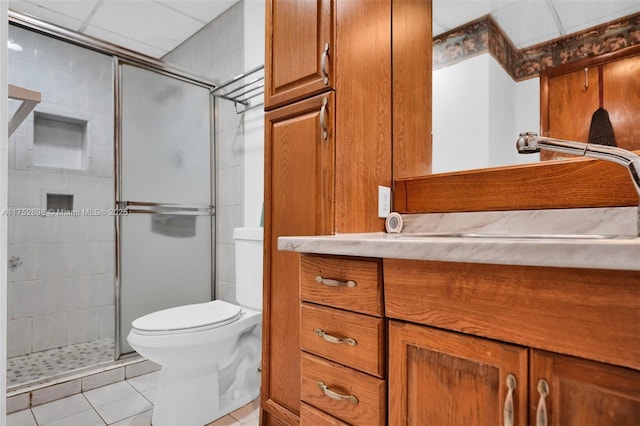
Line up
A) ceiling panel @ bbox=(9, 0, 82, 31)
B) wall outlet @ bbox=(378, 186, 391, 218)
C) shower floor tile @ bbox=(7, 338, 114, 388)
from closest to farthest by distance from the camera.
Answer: wall outlet @ bbox=(378, 186, 391, 218) < shower floor tile @ bbox=(7, 338, 114, 388) < ceiling panel @ bbox=(9, 0, 82, 31)

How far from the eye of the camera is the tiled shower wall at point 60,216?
7.50 feet

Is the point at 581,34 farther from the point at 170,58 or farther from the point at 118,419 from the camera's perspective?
the point at 170,58

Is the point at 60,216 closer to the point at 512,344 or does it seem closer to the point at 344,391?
the point at 344,391

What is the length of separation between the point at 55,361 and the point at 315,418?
2.07 metres

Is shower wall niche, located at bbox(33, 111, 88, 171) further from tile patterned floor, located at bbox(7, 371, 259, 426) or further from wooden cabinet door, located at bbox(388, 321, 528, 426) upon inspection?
wooden cabinet door, located at bbox(388, 321, 528, 426)

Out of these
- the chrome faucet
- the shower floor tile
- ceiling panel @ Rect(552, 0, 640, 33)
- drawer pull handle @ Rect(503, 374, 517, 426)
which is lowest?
the shower floor tile

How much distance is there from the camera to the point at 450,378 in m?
0.65

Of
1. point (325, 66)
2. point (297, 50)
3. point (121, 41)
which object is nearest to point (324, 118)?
point (325, 66)

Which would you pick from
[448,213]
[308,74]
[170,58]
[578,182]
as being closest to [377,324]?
[448,213]

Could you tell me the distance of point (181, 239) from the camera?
2.33 meters

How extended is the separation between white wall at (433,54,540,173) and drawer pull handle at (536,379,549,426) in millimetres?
740

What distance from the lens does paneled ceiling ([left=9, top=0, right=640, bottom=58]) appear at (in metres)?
1.07

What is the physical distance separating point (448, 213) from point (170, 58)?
2.74 meters

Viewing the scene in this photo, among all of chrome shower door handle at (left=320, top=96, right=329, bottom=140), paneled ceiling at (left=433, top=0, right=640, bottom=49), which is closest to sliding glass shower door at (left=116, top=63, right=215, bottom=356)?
chrome shower door handle at (left=320, top=96, right=329, bottom=140)
